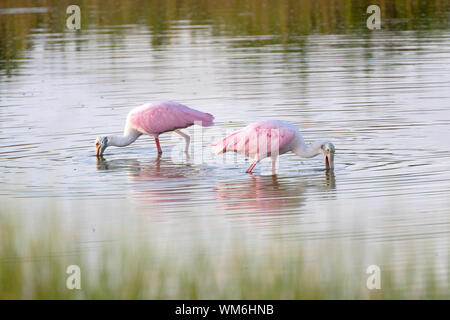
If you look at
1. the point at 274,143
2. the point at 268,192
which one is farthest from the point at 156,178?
the point at 268,192

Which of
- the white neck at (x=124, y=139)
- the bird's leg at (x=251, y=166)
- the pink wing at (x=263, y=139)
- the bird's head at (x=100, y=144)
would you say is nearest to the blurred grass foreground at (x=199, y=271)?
the pink wing at (x=263, y=139)

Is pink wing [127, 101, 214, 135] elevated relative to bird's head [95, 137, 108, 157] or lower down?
Result: elevated

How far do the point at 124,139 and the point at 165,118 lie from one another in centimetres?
68

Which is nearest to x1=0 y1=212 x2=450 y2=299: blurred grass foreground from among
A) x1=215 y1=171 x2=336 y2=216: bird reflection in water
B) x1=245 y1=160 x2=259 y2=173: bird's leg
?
x1=215 y1=171 x2=336 y2=216: bird reflection in water

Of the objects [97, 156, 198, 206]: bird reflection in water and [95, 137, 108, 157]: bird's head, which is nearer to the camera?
[97, 156, 198, 206]: bird reflection in water

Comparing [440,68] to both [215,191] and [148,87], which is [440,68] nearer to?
[148,87]

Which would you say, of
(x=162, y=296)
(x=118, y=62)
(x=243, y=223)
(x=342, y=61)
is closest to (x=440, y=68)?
(x=342, y=61)

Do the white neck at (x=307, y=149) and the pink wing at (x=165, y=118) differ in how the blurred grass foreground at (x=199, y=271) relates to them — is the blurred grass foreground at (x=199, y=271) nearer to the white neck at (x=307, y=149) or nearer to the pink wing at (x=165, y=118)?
the white neck at (x=307, y=149)

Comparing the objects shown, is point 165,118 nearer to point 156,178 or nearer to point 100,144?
point 100,144

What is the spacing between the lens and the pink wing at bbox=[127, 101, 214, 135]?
1534 centimetres

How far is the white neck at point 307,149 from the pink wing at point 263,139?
135 millimetres

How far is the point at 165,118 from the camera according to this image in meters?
15.4

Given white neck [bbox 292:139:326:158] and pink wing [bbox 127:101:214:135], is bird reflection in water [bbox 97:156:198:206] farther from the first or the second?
white neck [bbox 292:139:326:158]

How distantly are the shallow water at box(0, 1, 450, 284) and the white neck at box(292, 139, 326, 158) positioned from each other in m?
0.23
